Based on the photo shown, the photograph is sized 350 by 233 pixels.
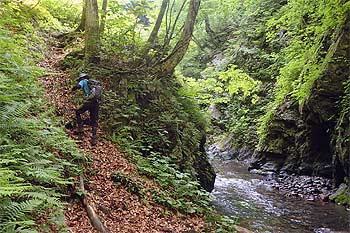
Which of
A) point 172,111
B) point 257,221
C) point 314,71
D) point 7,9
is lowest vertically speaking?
point 257,221

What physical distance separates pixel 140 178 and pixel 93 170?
1415mm

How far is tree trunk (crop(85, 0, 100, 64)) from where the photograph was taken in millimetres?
11672

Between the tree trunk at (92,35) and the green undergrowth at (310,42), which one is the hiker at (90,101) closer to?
the tree trunk at (92,35)

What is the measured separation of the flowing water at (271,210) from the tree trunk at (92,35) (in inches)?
265

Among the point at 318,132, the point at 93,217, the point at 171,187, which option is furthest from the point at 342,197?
the point at 93,217

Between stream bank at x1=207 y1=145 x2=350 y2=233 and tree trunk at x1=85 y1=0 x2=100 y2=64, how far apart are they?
22.2ft

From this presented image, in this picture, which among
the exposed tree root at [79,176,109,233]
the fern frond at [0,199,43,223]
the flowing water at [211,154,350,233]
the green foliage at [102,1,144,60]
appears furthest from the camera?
the green foliage at [102,1,144,60]

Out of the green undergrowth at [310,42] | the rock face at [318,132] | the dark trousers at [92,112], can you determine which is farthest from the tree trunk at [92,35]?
the rock face at [318,132]

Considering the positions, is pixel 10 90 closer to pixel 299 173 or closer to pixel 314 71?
pixel 314 71

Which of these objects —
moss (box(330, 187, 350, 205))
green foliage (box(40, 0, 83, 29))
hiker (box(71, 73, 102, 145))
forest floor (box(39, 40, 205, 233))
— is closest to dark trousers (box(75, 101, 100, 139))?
hiker (box(71, 73, 102, 145))

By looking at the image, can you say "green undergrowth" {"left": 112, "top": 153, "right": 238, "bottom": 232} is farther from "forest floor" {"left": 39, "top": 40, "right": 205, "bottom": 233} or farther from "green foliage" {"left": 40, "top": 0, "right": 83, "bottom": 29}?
"green foliage" {"left": 40, "top": 0, "right": 83, "bottom": 29}

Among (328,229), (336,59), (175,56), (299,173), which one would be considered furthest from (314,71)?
(328,229)

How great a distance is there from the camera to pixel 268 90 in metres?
27.7

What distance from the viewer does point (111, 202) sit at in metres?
7.13
